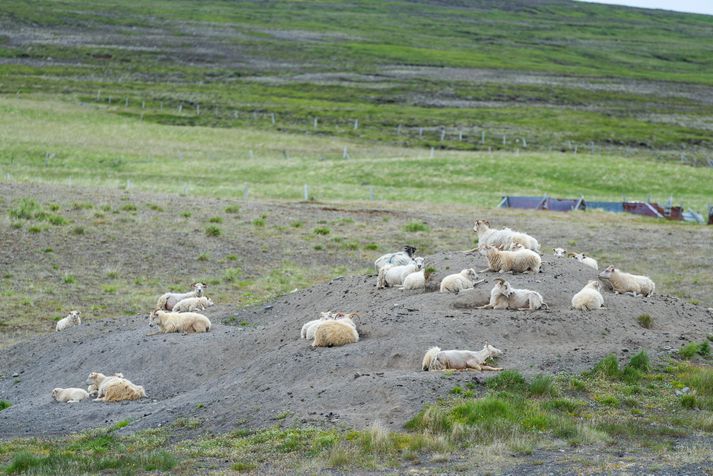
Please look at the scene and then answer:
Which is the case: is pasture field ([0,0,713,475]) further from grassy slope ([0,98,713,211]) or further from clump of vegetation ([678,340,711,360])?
grassy slope ([0,98,713,211])

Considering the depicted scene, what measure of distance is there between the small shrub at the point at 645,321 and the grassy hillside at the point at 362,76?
59.1 m

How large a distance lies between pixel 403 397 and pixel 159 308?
10.6 m

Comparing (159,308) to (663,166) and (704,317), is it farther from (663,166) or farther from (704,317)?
(663,166)

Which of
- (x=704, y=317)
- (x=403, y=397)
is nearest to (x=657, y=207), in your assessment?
(x=704, y=317)

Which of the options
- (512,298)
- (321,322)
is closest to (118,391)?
(321,322)

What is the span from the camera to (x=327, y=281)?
2961 centimetres

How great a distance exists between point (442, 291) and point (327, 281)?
35.6 ft

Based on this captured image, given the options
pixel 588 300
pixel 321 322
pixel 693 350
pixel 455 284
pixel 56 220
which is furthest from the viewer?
pixel 56 220

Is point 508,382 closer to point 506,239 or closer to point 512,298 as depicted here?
point 512,298

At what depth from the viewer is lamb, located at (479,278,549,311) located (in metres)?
17.9

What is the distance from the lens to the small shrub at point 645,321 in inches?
734

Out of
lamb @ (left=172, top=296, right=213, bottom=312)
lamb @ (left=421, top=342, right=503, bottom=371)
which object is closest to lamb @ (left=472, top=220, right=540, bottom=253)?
lamb @ (left=172, top=296, right=213, bottom=312)

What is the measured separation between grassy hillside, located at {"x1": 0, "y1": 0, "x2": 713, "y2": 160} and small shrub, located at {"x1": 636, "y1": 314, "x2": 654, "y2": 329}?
2325 inches

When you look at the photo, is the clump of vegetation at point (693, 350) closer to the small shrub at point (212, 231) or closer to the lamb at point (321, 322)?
the lamb at point (321, 322)
